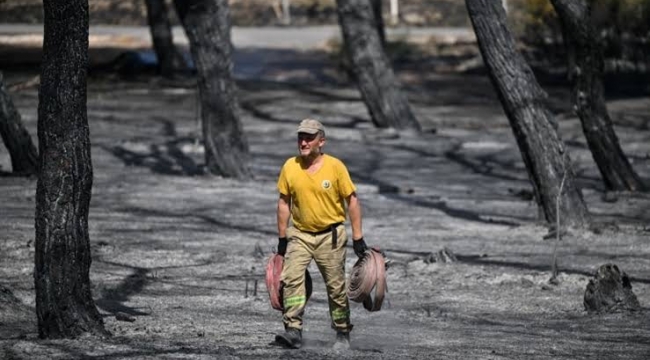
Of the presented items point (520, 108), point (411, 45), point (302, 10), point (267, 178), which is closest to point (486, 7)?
point (520, 108)

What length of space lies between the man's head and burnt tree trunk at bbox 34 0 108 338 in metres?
1.33

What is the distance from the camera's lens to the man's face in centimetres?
952

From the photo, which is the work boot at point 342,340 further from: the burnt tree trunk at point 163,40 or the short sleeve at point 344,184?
the burnt tree trunk at point 163,40

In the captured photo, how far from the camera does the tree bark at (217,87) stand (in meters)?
19.6

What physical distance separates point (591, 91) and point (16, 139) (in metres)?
6.73

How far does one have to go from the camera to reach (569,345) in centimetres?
1023

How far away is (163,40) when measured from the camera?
3139 centimetres

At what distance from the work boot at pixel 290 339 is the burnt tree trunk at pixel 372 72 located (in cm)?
1603

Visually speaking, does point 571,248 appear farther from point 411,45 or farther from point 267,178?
point 411,45

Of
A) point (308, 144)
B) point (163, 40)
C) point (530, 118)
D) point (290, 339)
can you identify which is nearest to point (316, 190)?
point (308, 144)

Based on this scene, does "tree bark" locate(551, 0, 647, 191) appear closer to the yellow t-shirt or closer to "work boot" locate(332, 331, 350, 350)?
the yellow t-shirt

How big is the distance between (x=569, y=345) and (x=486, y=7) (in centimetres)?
669

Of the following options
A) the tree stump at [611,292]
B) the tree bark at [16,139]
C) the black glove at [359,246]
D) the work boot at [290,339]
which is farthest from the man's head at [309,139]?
the tree bark at [16,139]

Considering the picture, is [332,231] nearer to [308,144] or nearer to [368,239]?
[308,144]
